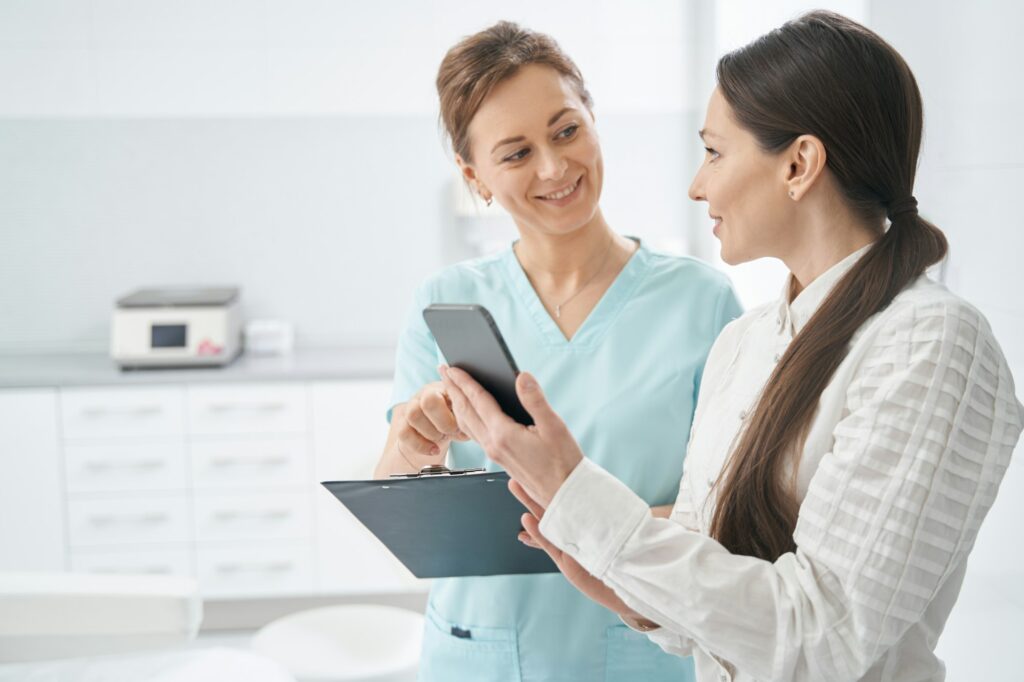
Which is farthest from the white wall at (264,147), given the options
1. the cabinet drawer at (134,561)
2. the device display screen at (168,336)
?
the cabinet drawer at (134,561)

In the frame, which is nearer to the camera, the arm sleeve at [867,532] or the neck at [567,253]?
the arm sleeve at [867,532]

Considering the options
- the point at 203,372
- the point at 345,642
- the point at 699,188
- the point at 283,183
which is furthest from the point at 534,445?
the point at 283,183

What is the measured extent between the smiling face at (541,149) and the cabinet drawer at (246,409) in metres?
2.16

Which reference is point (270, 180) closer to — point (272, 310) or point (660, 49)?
point (272, 310)

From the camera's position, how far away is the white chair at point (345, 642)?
2662 millimetres

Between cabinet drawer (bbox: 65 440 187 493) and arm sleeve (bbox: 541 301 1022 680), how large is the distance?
9.42ft

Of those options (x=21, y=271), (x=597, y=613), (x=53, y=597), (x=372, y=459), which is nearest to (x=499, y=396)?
(x=597, y=613)

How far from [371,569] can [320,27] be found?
6.81 feet

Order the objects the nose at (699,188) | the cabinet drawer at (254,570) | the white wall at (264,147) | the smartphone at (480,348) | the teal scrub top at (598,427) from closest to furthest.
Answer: the smartphone at (480,348), the nose at (699,188), the teal scrub top at (598,427), the cabinet drawer at (254,570), the white wall at (264,147)

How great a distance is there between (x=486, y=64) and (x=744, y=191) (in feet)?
1.89

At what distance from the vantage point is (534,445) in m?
0.95

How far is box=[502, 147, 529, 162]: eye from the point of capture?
151 centimetres

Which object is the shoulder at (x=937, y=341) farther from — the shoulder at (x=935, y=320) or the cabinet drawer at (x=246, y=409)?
the cabinet drawer at (x=246, y=409)

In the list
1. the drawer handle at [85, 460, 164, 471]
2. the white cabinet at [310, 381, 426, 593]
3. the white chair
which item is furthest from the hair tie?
the drawer handle at [85, 460, 164, 471]
